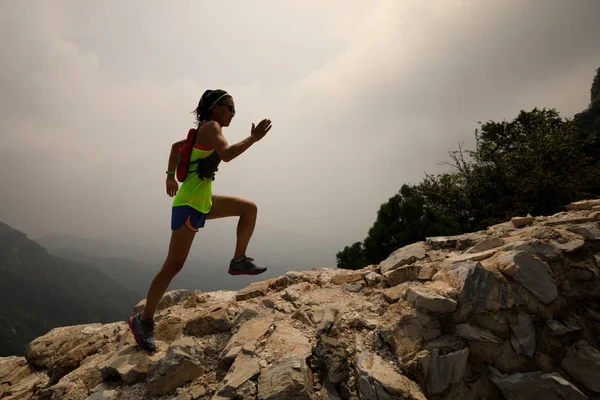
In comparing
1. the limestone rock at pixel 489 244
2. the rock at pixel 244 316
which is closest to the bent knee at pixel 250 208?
the rock at pixel 244 316

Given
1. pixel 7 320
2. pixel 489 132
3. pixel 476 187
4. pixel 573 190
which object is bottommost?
pixel 7 320

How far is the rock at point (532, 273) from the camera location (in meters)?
3.46

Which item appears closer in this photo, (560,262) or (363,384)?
(363,384)

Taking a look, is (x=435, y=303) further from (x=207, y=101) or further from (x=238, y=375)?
(x=207, y=101)

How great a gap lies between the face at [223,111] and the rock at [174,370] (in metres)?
3.15

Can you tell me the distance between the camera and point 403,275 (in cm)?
452

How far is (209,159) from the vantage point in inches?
149

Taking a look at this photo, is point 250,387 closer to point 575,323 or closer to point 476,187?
point 575,323

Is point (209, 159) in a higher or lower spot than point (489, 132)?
lower

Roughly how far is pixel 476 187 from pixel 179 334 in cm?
1878

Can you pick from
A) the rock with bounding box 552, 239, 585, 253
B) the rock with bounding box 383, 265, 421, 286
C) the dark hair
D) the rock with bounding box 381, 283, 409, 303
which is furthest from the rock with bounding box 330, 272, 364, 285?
the dark hair

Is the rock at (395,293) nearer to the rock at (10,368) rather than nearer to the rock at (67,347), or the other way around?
the rock at (67,347)

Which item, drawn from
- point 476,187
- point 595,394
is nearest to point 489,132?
point 476,187

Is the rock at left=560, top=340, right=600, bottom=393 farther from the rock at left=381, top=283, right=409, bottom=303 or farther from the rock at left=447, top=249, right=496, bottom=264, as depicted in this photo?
the rock at left=381, top=283, right=409, bottom=303
